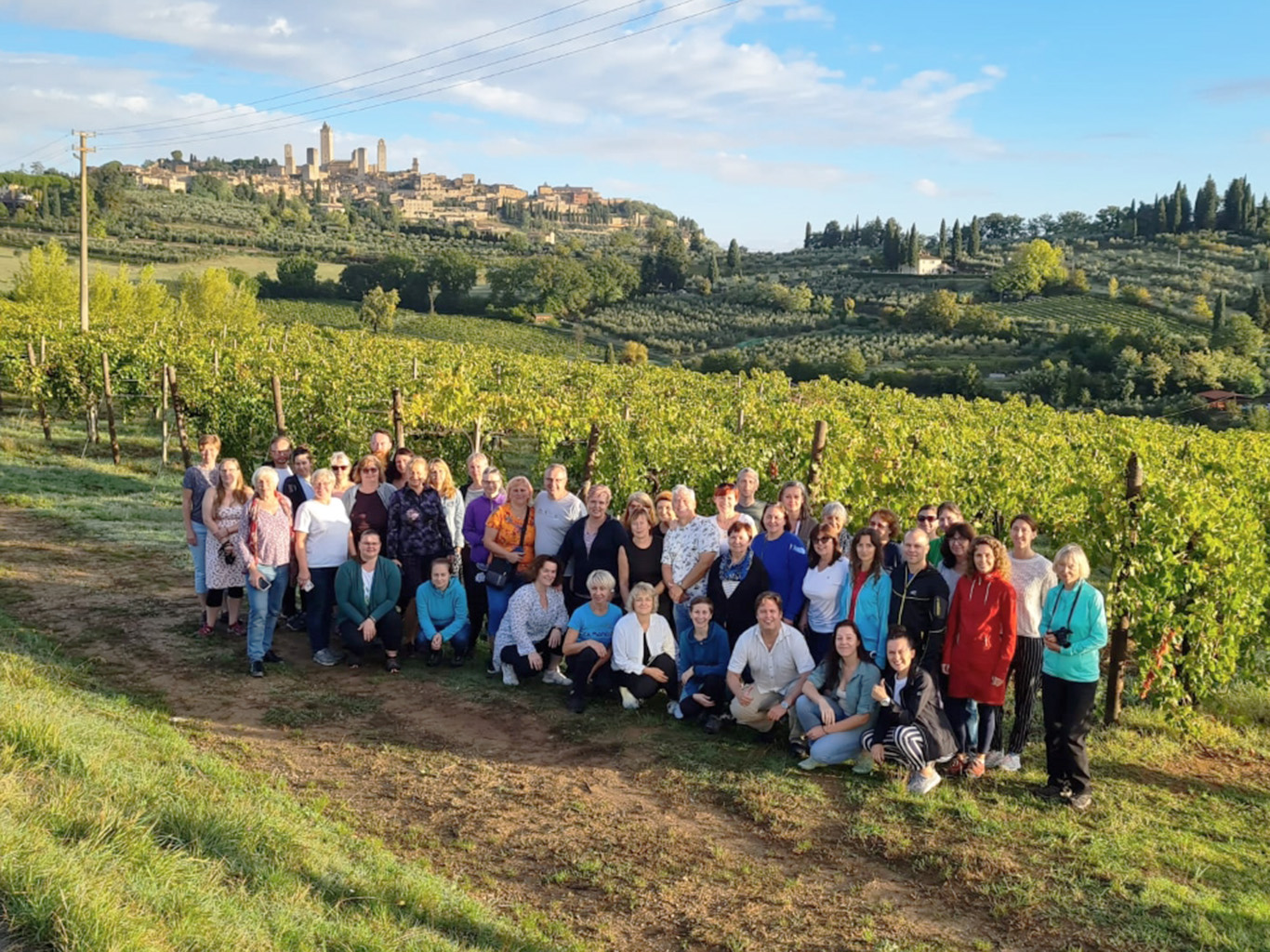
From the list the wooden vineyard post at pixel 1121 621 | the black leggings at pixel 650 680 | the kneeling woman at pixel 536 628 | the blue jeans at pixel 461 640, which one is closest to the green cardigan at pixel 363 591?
the blue jeans at pixel 461 640

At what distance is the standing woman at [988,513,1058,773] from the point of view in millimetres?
5742

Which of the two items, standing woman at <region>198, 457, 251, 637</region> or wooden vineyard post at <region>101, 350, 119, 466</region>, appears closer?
standing woman at <region>198, 457, 251, 637</region>

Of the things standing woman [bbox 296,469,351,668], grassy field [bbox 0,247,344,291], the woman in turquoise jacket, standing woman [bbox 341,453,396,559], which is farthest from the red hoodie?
grassy field [bbox 0,247,344,291]

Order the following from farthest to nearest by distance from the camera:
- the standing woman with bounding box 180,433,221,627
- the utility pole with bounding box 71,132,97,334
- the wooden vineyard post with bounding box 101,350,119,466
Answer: the utility pole with bounding box 71,132,97,334 < the wooden vineyard post with bounding box 101,350,119,466 < the standing woman with bounding box 180,433,221,627

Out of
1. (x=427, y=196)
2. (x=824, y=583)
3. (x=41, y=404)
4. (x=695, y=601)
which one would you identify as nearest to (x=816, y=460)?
(x=824, y=583)

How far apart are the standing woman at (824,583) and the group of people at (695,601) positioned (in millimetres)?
12

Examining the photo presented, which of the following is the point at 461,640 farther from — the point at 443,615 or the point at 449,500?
the point at 449,500

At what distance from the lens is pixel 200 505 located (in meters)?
7.91

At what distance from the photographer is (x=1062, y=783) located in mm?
5512

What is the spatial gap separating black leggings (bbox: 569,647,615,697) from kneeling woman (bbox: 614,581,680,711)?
0.12 m

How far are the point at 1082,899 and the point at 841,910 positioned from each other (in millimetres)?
1117

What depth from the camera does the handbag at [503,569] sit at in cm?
730

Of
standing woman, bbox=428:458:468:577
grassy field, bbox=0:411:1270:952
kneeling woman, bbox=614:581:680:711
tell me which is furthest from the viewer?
standing woman, bbox=428:458:468:577

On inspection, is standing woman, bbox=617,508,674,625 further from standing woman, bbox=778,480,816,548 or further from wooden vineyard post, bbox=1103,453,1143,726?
wooden vineyard post, bbox=1103,453,1143,726
